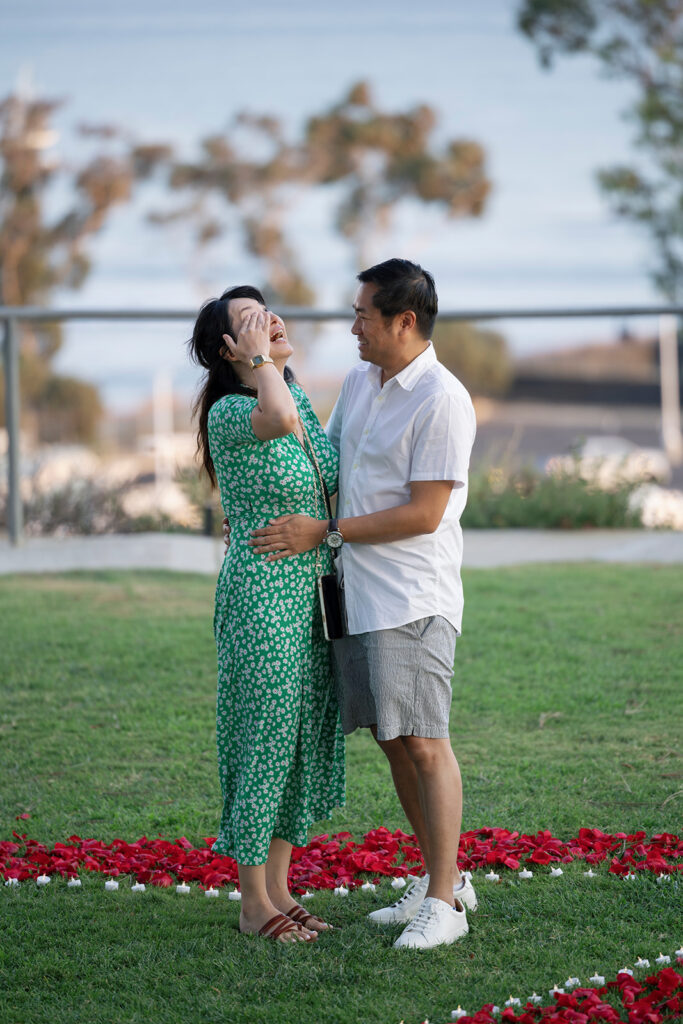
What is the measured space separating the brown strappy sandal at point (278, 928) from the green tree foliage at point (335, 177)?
→ 20646mm

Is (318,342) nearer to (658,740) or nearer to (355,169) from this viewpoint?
(658,740)

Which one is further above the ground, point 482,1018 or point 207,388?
point 207,388

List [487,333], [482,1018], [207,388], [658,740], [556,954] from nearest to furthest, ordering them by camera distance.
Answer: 1. [482,1018]
2. [556,954]
3. [207,388]
4. [658,740]
5. [487,333]

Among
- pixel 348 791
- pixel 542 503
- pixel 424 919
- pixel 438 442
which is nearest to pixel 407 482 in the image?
pixel 438 442

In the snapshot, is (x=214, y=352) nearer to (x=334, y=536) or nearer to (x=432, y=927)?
(x=334, y=536)

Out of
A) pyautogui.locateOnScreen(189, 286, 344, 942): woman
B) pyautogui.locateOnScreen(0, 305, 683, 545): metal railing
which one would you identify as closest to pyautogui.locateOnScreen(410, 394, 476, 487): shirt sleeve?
pyautogui.locateOnScreen(189, 286, 344, 942): woman

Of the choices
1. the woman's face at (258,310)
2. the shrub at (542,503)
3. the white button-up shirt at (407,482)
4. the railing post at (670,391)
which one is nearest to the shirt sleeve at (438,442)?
the white button-up shirt at (407,482)

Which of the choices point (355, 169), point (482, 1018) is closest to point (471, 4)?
point (355, 169)

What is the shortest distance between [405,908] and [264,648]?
0.74 meters

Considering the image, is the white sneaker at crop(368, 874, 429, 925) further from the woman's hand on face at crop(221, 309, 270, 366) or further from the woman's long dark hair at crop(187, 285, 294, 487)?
the woman's hand on face at crop(221, 309, 270, 366)

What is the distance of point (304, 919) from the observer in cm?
298

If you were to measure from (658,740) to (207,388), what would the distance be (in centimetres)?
234

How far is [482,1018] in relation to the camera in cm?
240

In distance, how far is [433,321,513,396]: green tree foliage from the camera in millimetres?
8727
